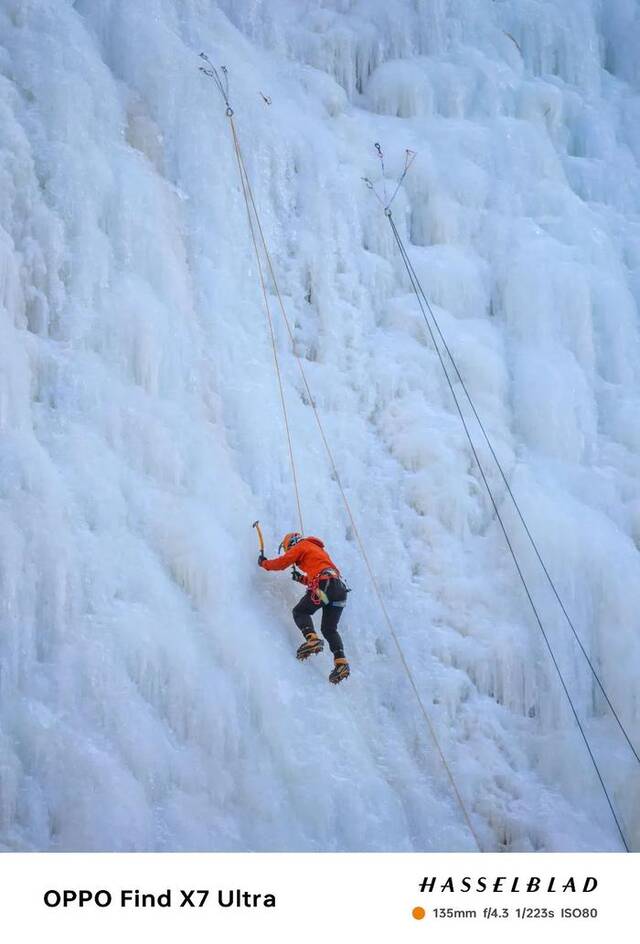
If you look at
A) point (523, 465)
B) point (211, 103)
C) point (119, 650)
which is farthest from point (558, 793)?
point (211, 103)

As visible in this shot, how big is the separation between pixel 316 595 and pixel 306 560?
19 centimetres

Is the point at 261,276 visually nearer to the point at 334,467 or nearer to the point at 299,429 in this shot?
the point at 299,429

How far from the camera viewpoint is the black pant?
20.1 ft

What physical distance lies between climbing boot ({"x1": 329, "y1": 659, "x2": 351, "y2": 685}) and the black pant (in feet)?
0.11

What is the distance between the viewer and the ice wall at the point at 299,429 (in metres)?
5.69

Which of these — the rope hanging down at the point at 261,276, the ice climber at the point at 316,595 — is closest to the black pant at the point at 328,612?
the ice climber at the point at 316,595

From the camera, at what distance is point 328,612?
6160 mm

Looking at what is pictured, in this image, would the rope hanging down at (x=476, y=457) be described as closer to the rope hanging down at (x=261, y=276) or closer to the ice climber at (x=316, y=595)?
the rope hanging down at (x=261, y=276)

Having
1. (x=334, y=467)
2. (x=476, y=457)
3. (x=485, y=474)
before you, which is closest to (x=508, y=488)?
(x=485, y=474)

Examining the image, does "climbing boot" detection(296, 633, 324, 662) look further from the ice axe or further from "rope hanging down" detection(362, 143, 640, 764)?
"rope hanging down" detection(362, 143, 640, 764)

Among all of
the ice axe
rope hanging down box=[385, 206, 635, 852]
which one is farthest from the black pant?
rope hanging down box=[385, 206, 635, 852]

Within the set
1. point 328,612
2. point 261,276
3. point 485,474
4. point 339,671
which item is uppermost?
point 261,276
